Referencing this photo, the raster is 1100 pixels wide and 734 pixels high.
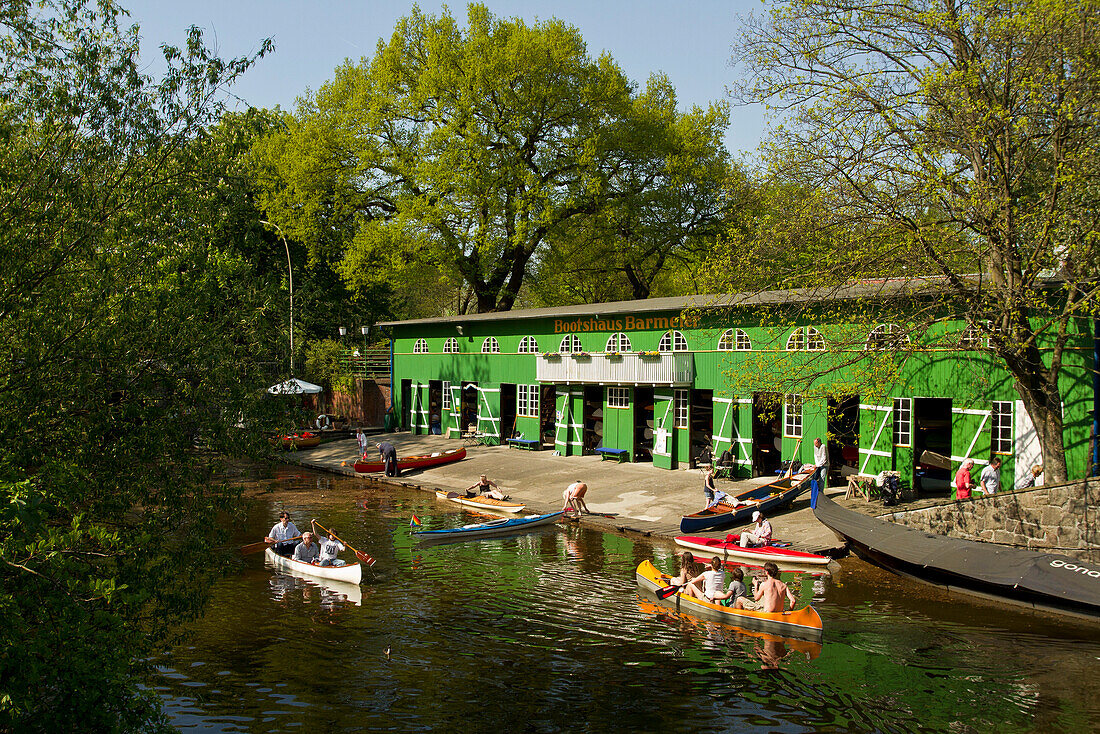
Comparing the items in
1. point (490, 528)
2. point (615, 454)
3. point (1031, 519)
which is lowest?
point (490, 528)

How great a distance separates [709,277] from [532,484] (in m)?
11.4

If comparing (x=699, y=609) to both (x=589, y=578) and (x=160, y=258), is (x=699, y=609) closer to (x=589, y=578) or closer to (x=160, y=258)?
(x=589, y=578)

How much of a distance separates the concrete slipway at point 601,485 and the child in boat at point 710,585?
186 inches

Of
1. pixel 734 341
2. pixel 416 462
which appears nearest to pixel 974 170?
pixel 734 341

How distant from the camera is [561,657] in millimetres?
13328

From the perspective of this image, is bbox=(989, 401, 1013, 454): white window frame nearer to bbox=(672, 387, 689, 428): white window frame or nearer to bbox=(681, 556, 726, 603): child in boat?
bbox=(681, 556, 726, 603): child in boat

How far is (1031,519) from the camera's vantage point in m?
17.5

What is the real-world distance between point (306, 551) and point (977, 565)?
1445cm

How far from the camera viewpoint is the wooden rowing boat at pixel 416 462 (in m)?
Answer: 32.6

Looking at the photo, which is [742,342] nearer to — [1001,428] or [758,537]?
[1001,428]

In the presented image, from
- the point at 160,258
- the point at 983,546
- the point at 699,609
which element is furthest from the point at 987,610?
the point at 160,258

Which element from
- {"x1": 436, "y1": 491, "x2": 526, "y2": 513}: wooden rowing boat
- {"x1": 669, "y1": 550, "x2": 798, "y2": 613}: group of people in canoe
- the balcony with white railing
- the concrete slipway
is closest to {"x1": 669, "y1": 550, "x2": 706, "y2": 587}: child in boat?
{"x1": 669, "y1": 550, "x2": 798, "y2": 613}: group of people in canoe

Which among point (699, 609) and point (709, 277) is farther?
point (709, 277)

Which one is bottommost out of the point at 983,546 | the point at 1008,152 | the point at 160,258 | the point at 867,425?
the point at 983,546
